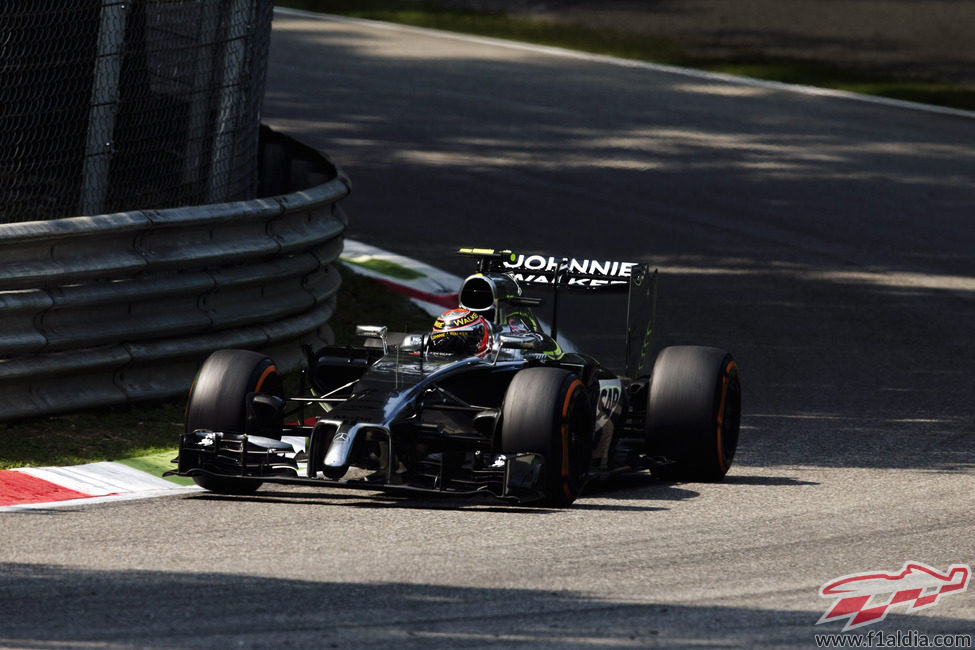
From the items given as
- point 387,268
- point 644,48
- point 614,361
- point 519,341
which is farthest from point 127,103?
point 644,48

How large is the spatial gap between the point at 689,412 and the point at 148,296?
3179 millimetres

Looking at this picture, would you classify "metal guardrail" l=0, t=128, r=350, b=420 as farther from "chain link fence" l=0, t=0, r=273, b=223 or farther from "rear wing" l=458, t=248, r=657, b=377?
"rear wing" l=458, t=248, r=657, b=377

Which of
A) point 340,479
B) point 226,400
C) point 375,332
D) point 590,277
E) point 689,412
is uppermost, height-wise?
point 590,277

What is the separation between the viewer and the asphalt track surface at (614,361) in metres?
6.17

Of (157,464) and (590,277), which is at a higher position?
(590,277)

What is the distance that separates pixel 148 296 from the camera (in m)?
9.50

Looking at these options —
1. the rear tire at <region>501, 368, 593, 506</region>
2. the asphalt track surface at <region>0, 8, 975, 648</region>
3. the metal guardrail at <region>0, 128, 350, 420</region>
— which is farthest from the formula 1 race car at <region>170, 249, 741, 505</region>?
the metal guardrail at <region>0, 128, 350, 420</region>

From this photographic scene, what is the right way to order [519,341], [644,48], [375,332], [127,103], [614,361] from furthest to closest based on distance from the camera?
[644,48], [614,361], [127,103], [375,332], [519,341]

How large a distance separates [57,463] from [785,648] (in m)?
4.26

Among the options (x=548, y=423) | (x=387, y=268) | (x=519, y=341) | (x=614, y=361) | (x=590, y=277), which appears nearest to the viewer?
(x=548, y=423)

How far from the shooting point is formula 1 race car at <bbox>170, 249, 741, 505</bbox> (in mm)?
7844

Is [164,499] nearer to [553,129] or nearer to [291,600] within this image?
[291,600]

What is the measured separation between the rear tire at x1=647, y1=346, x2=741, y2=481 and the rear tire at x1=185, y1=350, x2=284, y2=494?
1996mm

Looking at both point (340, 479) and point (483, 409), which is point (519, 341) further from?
point (340, 479)
